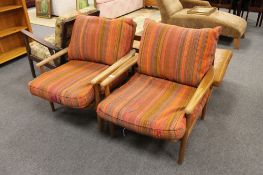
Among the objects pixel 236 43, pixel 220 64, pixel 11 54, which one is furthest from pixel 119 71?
pixel 236 43

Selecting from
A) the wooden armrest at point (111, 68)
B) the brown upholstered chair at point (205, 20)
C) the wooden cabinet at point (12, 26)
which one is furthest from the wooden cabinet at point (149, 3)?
the wooden armrest at point (111, 68)

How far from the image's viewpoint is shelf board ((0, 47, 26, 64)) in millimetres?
3178

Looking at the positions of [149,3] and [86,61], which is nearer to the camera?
[86,61]

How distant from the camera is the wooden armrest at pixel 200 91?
1.42 meters

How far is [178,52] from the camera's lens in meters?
1.76

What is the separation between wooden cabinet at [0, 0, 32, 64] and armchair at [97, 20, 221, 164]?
2.10 metres

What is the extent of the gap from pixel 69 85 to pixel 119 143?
2.00 feet

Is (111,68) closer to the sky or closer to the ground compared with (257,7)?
closer to the ground

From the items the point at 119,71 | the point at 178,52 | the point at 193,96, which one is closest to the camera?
the point at 193,96

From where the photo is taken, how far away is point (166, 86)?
184cm

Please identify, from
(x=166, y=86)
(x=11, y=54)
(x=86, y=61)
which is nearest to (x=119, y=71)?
(x=166, y=86)

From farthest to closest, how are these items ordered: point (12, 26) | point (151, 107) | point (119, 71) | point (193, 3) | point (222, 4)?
point (222, 4) → point (193, 3) → point (12, 26) → point (119, 71) → point (151, 107)

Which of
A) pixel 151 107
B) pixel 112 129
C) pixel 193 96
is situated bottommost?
pixel 112 129

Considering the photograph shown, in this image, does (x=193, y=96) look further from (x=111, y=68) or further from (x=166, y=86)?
(x=111, y=68)
